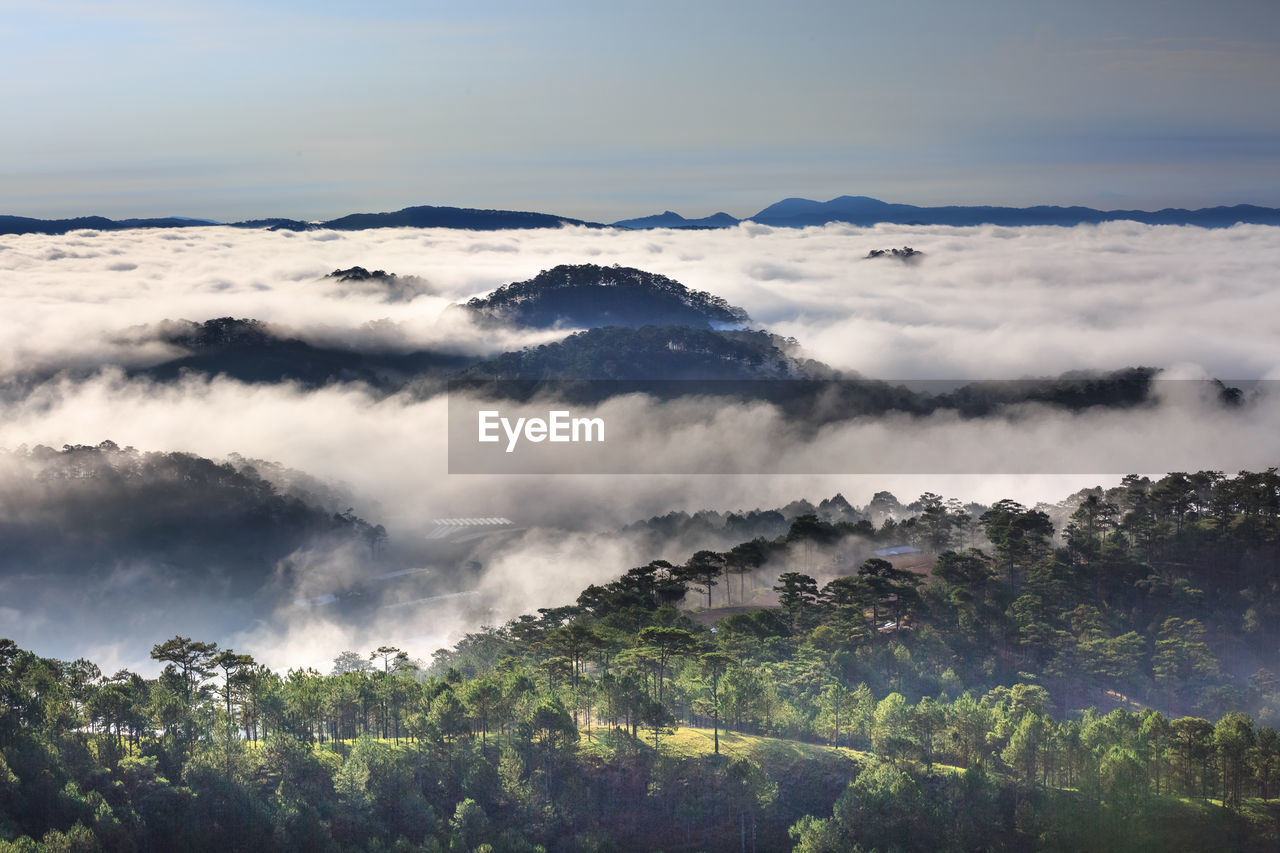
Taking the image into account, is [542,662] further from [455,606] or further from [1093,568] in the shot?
[455,606]

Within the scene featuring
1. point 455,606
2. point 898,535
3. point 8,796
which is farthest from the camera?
point 455,606

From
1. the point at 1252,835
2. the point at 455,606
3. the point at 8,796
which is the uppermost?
the point at 8,796

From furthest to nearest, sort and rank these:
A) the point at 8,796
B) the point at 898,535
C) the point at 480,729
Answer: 1. the point at 898,535
2. the point at 480,729
3. the point at 8,796

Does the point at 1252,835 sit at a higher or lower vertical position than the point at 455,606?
higher

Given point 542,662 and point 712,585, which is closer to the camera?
point 542,662

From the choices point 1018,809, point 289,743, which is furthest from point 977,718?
point 289,743

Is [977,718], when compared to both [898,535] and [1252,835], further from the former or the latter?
[898,535]
